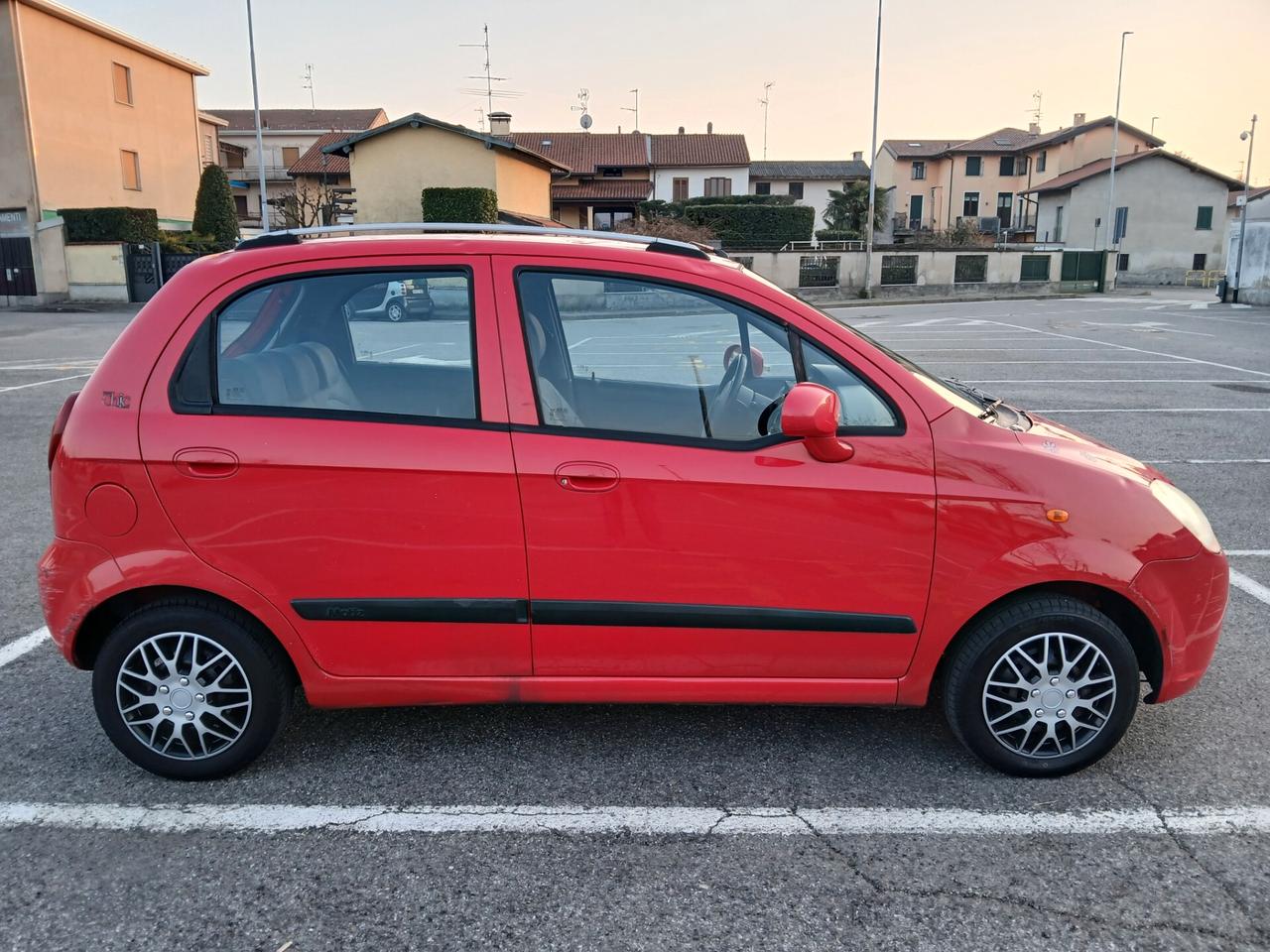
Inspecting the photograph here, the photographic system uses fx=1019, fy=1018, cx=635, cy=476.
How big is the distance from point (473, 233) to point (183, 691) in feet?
5.82

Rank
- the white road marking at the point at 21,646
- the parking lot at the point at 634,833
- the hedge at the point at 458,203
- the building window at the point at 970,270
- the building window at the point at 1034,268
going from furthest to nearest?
1. the building window at the point at 1034,268
2. the building window at the point at 970,270
3. the hedge at the point at 458,203
4. the white road marking at the point at 21,646
5. the parking lot at the point at 634,833

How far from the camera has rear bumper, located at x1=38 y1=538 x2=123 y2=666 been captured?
3186 mm

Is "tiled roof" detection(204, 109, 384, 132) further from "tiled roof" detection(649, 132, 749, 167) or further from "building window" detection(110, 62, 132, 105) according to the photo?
"building window" detection(110, 62, 132, 105)

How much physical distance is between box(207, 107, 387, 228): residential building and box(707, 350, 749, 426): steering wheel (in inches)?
2532

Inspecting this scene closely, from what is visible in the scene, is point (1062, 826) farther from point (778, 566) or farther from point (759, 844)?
point (778, 566)

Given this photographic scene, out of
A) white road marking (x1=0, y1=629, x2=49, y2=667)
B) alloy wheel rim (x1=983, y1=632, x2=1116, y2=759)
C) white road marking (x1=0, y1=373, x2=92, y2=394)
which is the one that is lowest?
white road marking (x1=0, y1=629, x2=49, y2=667)

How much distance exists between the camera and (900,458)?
314 cm

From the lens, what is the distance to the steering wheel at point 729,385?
3.21 m

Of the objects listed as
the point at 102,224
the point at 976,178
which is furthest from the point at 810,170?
the point at 102,224

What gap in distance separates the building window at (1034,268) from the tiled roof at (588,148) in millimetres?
28645

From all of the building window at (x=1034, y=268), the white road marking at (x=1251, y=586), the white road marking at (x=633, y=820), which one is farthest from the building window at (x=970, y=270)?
the white road marking at (x=633, y=820)

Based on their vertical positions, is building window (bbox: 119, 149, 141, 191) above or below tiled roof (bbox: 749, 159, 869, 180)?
below

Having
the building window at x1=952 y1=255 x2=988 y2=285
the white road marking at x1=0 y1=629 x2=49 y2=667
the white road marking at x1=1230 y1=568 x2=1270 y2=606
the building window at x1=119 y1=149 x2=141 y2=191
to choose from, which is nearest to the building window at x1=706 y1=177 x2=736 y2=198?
the building window at x1=952 y1=255 x2=988 y2=285

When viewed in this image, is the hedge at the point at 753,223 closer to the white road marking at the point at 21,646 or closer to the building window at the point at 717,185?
the building window at the point at 717,185
